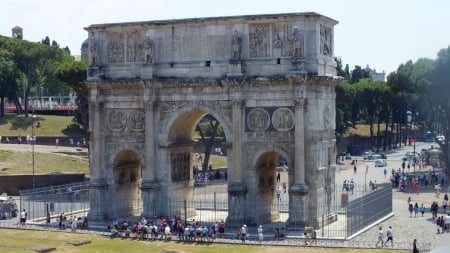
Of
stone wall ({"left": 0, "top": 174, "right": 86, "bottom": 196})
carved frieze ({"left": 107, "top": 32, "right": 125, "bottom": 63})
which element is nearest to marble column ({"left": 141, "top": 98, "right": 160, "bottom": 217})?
carved frieze ({"left": 107, "top": 32, "right": 125, "bottom": 63})

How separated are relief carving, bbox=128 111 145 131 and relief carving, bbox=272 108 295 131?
8.54 metres

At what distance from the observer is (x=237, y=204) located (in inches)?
1890

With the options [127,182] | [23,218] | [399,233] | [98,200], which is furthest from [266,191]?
[23,218]

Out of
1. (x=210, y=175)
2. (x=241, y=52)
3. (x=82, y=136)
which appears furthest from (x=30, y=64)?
(x=241, y=52)

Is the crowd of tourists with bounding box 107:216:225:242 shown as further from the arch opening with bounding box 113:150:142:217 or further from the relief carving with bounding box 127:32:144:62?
the relief carving with bounding box 127:32:144:62

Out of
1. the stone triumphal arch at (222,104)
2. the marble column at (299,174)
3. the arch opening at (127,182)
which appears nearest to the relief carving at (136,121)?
the stone triumphal arch at (222,104)

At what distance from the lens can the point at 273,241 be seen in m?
44.2

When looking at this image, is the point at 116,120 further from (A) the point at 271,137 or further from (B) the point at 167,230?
(A) the point at 271,137

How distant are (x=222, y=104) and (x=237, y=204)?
5.92 meters

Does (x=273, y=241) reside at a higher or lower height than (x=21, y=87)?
lower

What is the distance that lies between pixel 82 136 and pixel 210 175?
2400cm

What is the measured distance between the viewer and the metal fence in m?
46.0

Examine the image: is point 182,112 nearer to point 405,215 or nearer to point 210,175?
point 405,215

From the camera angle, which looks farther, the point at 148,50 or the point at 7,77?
the point at 7,77
